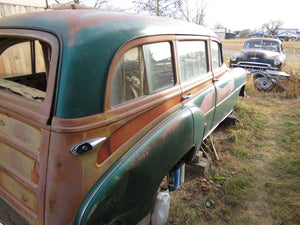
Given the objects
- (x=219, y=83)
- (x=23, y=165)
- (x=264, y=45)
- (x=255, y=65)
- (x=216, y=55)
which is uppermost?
(x=264, y=45)

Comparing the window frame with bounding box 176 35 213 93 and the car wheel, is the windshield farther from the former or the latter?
the window frame with bounding box 176 35 213 93

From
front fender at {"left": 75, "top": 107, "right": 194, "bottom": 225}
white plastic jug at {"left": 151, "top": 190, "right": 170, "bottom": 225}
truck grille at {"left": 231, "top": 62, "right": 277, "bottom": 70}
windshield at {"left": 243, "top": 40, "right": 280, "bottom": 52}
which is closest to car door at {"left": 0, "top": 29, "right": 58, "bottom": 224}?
Result: front fender at {"left": 75, "top": 107, "right": 194, "bottom": 225}

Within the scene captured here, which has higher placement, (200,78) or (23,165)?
(200,78)

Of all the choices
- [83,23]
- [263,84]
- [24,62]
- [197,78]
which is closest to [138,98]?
[83,23]

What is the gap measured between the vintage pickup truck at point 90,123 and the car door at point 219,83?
3.87 feet

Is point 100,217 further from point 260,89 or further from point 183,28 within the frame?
point 260,89

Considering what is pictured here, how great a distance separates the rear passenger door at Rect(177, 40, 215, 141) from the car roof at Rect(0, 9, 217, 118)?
0.83 m

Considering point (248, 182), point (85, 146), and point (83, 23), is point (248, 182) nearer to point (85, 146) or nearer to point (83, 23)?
point (85, 146)

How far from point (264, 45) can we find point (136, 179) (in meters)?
10.2

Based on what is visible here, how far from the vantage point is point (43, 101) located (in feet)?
4.22

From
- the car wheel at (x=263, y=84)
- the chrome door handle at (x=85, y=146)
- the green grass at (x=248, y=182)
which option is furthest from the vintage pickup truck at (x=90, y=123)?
the car wheel at (x=263, y=84)

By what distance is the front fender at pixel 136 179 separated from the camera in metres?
1.31

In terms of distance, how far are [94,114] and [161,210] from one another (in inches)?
44.2

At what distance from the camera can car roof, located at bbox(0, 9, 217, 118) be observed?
1208mm
